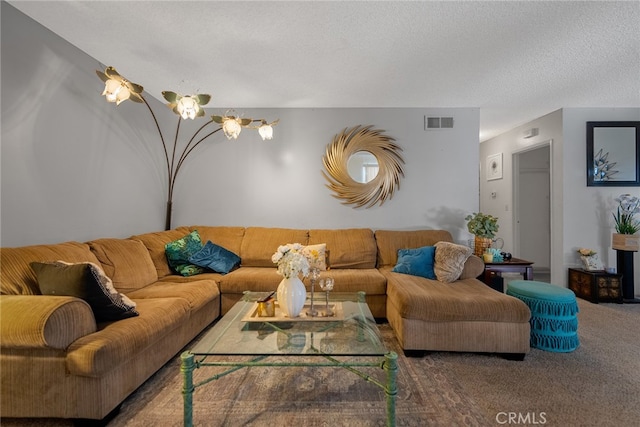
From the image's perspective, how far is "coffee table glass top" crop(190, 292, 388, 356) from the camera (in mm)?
1400

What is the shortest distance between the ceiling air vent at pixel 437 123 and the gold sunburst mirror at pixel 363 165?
484mm

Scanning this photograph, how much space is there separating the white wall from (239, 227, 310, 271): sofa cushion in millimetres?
270

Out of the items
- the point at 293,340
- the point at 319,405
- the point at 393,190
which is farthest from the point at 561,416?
the point at 393,190

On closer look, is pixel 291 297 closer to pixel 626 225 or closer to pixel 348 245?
pixel 348 245

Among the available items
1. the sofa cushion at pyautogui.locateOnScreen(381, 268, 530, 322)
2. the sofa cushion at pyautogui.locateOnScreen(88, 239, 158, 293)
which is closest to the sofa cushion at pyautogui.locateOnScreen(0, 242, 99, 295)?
the sofa cushion at pyautogui.locateOnScreen(88, 239, 158, 293)

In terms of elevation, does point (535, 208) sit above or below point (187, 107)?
below

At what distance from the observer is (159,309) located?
1791 millimetres

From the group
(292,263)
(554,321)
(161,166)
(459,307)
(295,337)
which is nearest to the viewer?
(295,337)

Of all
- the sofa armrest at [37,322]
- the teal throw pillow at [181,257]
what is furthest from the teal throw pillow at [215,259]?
the sofa armrest at [37,322]

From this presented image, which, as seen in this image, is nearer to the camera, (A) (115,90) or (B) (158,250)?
(A) (115,90)

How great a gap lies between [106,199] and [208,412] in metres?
2.16

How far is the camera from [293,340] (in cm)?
153

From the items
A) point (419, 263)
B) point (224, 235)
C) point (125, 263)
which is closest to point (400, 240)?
point (419, 263)

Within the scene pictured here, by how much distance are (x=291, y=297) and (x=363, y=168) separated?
7.31 ft
